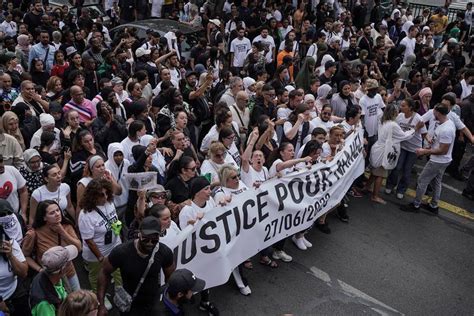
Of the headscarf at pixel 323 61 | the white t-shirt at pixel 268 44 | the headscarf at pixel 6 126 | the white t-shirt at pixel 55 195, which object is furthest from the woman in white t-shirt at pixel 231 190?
the white t-shirt at pixel 268 44

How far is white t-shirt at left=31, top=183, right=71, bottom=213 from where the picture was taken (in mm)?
5199

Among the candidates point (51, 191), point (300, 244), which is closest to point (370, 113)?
point (300, 244)

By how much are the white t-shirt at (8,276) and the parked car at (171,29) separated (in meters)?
8.44

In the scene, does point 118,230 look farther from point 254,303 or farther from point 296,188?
point 296,188

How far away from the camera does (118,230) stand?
4938mm

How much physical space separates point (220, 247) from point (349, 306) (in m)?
1.65

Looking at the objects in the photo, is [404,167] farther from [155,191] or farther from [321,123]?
[155,191]

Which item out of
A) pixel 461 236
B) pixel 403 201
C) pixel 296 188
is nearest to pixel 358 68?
pixel 403 201

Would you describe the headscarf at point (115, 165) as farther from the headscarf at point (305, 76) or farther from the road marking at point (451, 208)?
the headscarf at point (305, 76)

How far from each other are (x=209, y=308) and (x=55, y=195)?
198cm

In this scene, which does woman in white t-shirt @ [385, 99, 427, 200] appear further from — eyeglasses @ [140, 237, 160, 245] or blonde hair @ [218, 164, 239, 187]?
eyeglasses @ [140, 237, 160, 245]

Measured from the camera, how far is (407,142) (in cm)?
806

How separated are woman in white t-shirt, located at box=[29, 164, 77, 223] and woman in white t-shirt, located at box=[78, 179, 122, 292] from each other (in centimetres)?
48

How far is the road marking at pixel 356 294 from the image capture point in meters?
5.72
